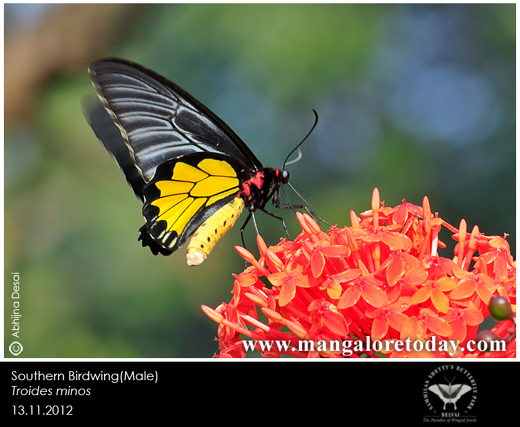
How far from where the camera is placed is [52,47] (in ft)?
10.5

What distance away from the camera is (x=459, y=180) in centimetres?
332

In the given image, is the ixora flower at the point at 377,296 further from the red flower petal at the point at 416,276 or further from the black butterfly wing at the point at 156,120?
the black butterfly wing at the point at 156,120

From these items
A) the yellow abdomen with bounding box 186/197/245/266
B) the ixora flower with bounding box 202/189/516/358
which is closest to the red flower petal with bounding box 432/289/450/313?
the ixora flower with bounding box 202/189/516/358

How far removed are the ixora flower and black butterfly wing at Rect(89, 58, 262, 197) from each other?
76 cm

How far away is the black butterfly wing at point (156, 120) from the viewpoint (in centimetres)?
207

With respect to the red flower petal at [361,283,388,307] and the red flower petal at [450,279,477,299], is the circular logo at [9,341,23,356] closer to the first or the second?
the red flower petal at [361,283,388,307]

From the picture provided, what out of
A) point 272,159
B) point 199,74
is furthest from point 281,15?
point 272,159

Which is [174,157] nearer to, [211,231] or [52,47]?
[211,231]

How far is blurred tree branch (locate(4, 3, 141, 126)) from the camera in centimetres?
309

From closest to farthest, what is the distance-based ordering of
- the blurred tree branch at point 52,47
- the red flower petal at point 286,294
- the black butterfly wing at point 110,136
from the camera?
the red flower petal at point 286,294 → the black butterfly wing at point 110,136 → the blurred tree branch at point 52,47

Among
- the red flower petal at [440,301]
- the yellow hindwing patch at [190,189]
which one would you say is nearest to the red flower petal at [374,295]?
the red flower petal at [440,301]
